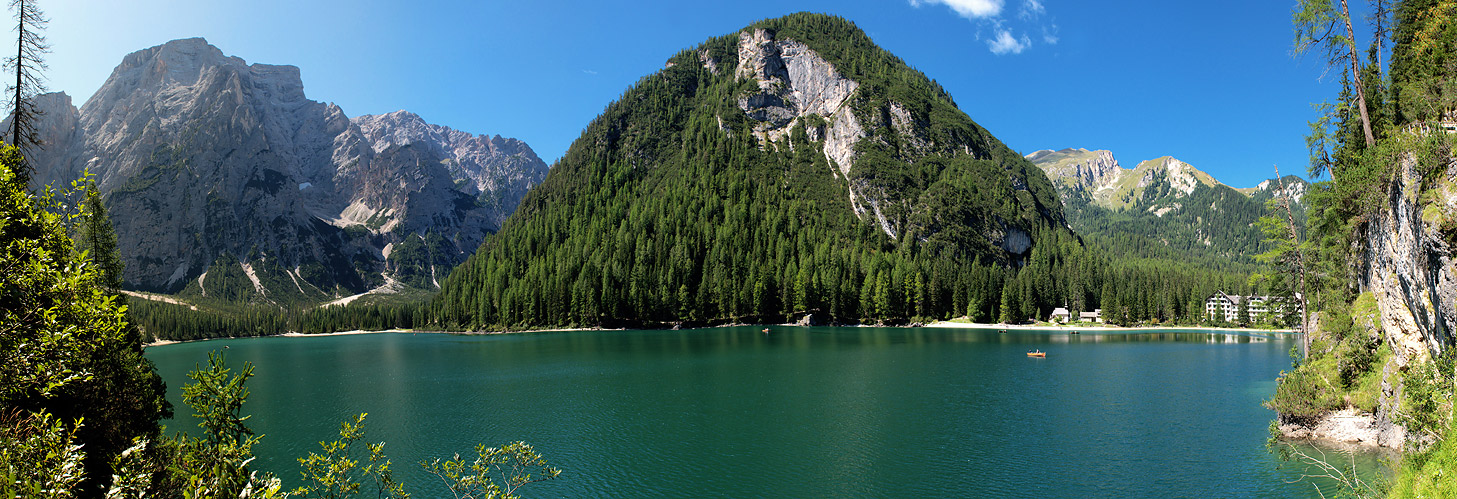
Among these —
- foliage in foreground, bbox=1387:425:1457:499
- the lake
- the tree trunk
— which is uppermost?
the tree trunk

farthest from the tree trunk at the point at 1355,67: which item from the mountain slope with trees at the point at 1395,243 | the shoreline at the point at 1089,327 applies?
the shoreline at the point at 1089,327

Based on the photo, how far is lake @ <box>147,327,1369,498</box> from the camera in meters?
32.1

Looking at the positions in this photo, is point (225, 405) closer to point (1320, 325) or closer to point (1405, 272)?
point (1405, 272)

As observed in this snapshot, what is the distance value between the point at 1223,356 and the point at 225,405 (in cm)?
10614

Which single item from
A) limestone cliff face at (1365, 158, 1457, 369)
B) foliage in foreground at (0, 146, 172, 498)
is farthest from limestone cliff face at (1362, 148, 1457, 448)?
foliage in foreground at (0, 146, 172, 498)

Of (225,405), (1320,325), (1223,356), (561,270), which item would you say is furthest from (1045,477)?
(561,270)

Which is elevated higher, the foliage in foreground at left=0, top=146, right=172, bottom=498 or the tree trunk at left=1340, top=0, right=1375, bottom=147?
the tree trunk at left=1340, top=0, right=1375, bottom=147

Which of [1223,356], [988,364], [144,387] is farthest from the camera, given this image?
[1223,356]

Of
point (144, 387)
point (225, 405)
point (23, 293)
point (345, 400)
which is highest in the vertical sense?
point (23, 293)

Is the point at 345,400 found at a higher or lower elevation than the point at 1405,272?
lower

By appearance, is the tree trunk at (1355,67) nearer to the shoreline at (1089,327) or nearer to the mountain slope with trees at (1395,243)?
the mountain slope with trees at (1395,243)

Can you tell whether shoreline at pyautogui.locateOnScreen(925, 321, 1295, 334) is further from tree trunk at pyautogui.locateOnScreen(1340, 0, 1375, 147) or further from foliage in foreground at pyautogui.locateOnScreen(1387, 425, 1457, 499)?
foliage in foreground at pyautogui.locateOnScreen(1387, 425, 1457, 499)

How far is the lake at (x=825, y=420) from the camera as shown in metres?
32.1

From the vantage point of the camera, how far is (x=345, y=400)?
59.3m
